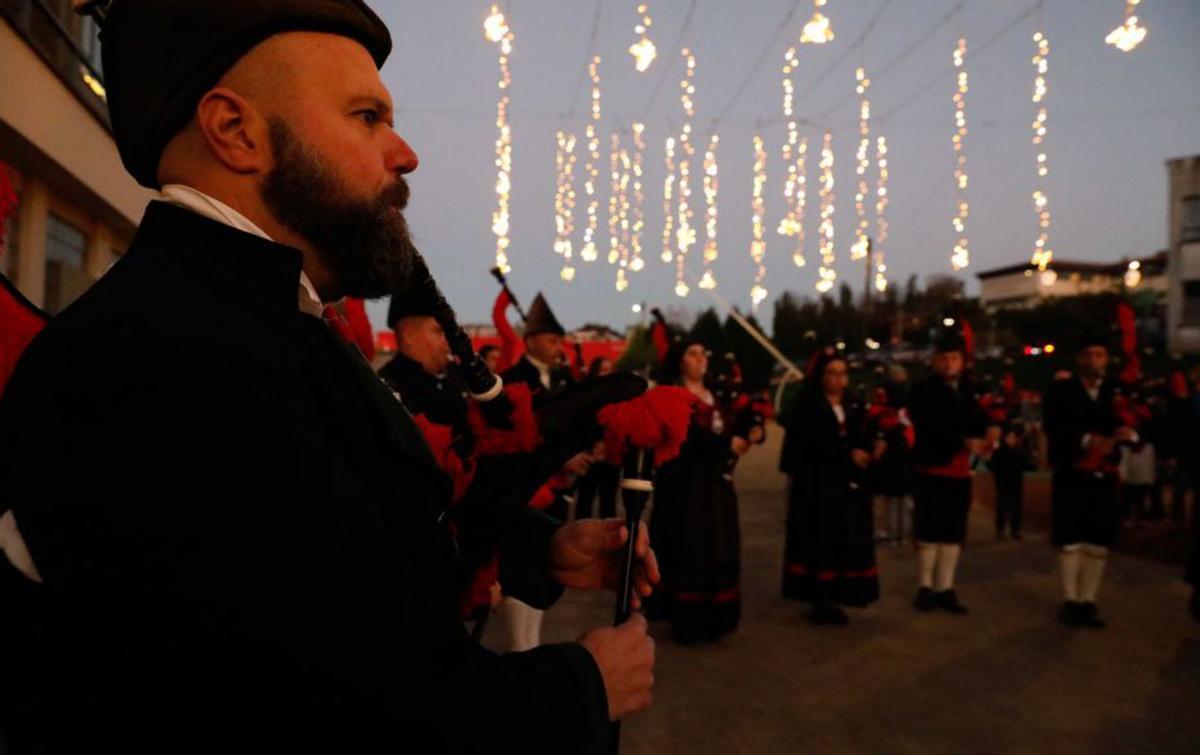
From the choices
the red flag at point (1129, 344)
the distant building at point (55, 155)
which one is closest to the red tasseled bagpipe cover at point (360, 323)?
the distant building at point (55, 155)

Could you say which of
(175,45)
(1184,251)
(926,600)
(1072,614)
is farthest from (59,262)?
(1184,251)

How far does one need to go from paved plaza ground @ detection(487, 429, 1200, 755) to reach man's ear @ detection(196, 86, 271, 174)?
11.9 feet

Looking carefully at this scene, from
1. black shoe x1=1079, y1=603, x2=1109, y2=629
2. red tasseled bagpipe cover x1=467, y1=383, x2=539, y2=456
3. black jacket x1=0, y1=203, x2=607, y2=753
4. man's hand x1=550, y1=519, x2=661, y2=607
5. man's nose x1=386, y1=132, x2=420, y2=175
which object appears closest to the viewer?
black jacket x1=0, y1=203, x2=607, y2=753

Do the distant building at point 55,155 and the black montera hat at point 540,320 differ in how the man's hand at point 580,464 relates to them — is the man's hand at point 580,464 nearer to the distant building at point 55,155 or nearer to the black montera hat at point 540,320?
the black montera hat at point 540,320

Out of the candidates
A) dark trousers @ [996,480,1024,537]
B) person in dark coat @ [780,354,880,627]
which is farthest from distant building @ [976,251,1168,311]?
person in dark coat @ [780,354,880,627]

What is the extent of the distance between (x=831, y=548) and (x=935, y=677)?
54.7 inches

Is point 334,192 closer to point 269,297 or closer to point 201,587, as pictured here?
point 269,297

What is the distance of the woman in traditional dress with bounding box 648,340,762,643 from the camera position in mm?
5797

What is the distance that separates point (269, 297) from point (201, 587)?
41cm

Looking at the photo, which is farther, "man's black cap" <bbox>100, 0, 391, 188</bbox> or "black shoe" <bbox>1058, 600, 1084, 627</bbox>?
"black shoe" <bbox>1058, 600, 1084, 627</bbox>

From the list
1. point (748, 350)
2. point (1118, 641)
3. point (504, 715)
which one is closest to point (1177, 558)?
point (1118, 641)

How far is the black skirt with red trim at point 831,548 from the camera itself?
6.33m

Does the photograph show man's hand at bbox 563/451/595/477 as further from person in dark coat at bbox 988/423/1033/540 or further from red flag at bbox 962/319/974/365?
person in dark coat at bbox 988/423/1033/540

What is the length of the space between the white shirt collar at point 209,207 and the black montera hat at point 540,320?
5878mm
